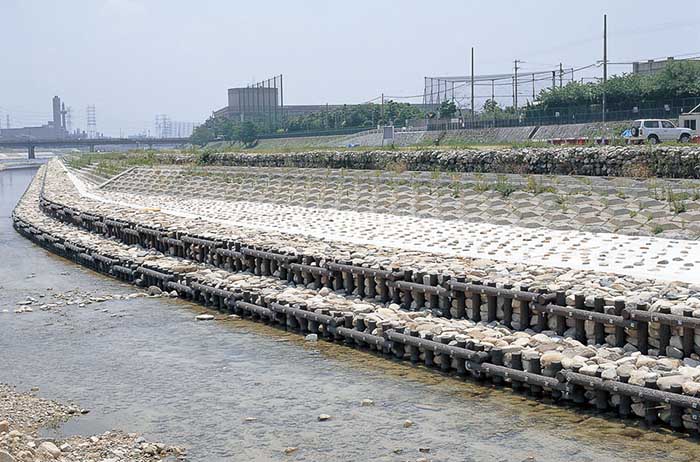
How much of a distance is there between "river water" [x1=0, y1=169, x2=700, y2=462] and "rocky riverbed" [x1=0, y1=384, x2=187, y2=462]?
308 millimetres

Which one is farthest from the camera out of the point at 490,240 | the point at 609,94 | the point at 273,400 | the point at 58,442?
the point at 609,94

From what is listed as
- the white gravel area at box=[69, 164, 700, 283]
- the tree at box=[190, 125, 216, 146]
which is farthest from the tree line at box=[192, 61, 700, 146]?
the tree at box=[190, 125, 216, 146]

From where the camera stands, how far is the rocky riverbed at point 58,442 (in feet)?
32.8

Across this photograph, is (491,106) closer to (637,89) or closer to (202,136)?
(637,89)

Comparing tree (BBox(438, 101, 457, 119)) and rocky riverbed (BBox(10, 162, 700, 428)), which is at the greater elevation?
tree (BBox(438, 101, 457, 119))

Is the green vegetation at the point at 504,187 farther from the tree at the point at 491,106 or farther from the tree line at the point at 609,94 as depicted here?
the tree at the point at 491,106

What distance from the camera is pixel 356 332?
15.8m

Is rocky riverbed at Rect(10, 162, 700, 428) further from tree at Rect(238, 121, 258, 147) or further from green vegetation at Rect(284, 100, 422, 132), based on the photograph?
tree at Rect(238, 121, 258, 147)

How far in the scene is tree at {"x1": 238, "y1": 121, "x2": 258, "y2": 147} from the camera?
103m

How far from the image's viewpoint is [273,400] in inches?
512

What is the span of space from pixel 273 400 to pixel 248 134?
95671 mm

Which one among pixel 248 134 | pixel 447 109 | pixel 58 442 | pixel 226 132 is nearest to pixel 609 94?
pixel 447 109

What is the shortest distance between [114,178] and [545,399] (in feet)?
168

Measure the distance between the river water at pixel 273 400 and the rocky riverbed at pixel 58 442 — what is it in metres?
0.31
